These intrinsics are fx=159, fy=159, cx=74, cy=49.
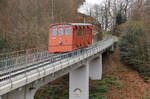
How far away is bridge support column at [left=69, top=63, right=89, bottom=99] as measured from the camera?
1620 centimetres

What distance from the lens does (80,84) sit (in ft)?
53.6

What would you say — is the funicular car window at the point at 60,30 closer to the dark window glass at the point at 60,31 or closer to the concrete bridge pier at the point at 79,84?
the dark window glass at the point at 60,31

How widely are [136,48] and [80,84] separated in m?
11.0

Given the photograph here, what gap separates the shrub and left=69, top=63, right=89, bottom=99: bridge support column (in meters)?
9.69

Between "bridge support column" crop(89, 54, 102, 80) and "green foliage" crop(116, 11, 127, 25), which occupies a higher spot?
"green foliage" crop(116, 11, 127, 25)

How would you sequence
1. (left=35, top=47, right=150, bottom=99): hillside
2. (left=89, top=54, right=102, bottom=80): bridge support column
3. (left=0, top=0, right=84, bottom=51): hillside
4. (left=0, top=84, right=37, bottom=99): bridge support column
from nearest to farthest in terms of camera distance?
(left=0, top=84, right=37, bottom=99): bridge support column
(left=35, top=47, right=150, bottom=99): hillside
(left=89, top=54, right=102, bottom=80): bridge support column
(left=0, top=0, right=84, bottom=51): hillside

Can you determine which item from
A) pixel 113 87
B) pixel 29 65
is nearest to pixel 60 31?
pixel 29 65

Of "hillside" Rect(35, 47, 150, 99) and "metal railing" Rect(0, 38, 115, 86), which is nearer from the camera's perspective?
"metal railing" Rect(0, 38, 115, 86)

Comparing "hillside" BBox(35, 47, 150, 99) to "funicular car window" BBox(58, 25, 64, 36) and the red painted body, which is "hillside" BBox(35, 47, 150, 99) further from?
"funicular car window" BBox(58, 25, 64, 36)

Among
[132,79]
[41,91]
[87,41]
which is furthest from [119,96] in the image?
[41,91]

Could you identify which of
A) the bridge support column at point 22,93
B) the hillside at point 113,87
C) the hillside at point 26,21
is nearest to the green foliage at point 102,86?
the hillside at point 113,87

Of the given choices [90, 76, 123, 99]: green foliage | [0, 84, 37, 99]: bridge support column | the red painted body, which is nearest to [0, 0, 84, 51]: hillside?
the red painted body

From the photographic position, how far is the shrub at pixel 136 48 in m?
22.3

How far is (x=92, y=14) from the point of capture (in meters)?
49.5
